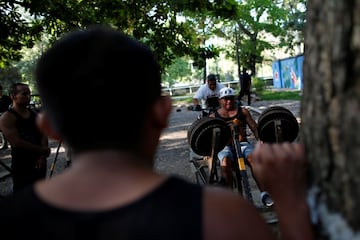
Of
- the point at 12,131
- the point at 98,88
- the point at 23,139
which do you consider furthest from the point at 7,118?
the point at 98,88

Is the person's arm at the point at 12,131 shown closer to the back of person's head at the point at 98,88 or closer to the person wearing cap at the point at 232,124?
the person wearing cap at the point at 232,124

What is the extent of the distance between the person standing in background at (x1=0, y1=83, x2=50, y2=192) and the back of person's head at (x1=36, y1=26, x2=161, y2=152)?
12.7 feet

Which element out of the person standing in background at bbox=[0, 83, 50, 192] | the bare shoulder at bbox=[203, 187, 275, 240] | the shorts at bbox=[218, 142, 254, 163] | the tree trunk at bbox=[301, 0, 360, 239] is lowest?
the shorts at bbox=[218, 142, 254, 163]

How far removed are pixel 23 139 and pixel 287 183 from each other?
13.4ft

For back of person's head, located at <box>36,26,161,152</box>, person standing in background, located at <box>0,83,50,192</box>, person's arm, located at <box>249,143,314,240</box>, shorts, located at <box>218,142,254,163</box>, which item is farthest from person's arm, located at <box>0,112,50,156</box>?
person's arm, located at <box>249,143,314,240</box>

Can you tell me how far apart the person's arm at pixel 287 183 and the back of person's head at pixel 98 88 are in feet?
1.11

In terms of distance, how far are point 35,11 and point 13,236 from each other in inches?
259

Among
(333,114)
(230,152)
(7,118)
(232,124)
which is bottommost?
(230,152)

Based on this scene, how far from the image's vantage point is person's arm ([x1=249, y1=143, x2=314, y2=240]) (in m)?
1.02

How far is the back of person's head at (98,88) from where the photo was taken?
2.93 feet

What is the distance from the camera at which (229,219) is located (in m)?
0.87

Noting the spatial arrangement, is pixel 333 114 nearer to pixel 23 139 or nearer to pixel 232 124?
pixel 23 139

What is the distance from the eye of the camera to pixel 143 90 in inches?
36.8

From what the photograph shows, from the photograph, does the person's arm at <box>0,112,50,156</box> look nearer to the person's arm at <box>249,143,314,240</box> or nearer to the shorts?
the shorts
